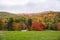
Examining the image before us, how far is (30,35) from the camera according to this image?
8.20 feet

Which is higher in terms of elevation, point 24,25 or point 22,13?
point 22,13

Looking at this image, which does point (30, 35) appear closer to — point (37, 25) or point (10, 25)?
point (37, 25)

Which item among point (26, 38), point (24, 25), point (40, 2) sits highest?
point (40, 2)

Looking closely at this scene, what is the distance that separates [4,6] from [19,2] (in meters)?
0.26

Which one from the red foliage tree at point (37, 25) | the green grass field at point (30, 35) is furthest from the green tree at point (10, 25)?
the red foliage tree at point (37, 25)

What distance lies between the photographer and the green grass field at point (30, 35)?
2.48m

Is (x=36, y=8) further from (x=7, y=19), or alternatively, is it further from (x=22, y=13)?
(x=7, y=19)

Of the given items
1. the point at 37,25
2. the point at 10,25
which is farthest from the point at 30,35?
the point at 10,25

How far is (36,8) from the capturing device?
103 inches

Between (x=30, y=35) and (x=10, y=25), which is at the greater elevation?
(x=10, y=25)

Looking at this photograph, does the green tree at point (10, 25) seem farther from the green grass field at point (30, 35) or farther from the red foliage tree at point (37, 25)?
the red foliage tree at point (37, 25)

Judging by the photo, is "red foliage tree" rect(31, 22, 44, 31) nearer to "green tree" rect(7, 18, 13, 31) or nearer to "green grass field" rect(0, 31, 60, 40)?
"green grass field" rect(0, 31, 60, 40)

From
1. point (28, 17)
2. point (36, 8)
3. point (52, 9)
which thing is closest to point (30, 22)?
point (28, 17)

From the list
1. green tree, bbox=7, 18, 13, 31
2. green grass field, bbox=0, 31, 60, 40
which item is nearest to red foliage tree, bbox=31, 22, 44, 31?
green grass field, bbox=0, 31, 60, 40
